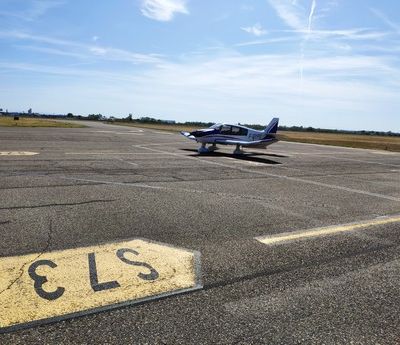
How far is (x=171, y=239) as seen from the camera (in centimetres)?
698

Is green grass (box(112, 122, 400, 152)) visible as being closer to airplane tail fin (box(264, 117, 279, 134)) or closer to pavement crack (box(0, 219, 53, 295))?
airplane tail fin (box(264, 117, 279, 134))

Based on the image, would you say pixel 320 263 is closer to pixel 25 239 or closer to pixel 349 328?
pixel 349 328

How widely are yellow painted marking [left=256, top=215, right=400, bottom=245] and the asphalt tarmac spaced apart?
0.05m

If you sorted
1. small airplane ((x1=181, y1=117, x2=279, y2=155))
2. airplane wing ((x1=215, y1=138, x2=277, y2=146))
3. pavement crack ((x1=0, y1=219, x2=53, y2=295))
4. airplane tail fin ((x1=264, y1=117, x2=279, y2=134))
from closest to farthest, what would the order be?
1. pavement crack ((x1=0, y1=219, x2=53, y2=295))
2. airplane wing ((x1=215, y1=138, x2=277, y2=146))
3. small airplane ((x1=181, y1=117, x2=279, y2=155))
4. airplane tail fin ((x1=264, y1=117, x2=279, y2=134))

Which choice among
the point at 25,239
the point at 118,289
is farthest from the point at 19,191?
the point at 118,289

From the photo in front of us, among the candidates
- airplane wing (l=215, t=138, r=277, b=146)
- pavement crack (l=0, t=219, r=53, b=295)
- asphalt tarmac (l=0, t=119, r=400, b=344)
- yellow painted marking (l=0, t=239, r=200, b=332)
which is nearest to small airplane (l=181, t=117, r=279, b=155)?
airplane wing (l=215, t=138, r=277, b=146)

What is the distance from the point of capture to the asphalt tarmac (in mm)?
4059

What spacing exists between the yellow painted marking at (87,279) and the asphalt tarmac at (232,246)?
0.18 meters

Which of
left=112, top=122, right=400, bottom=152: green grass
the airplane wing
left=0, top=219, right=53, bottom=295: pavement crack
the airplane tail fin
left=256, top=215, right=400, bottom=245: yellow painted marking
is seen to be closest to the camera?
left=0, top=219, right=53, bottom=295: pavement crack

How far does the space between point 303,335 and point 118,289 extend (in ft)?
7.96

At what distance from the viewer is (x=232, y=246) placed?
22.0ft

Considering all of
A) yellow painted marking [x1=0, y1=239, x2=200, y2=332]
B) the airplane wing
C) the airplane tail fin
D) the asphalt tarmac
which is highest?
the airplane tail fin

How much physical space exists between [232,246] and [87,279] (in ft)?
8.83

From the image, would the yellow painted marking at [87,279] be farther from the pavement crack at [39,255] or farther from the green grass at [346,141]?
the green grass at [346,141]
